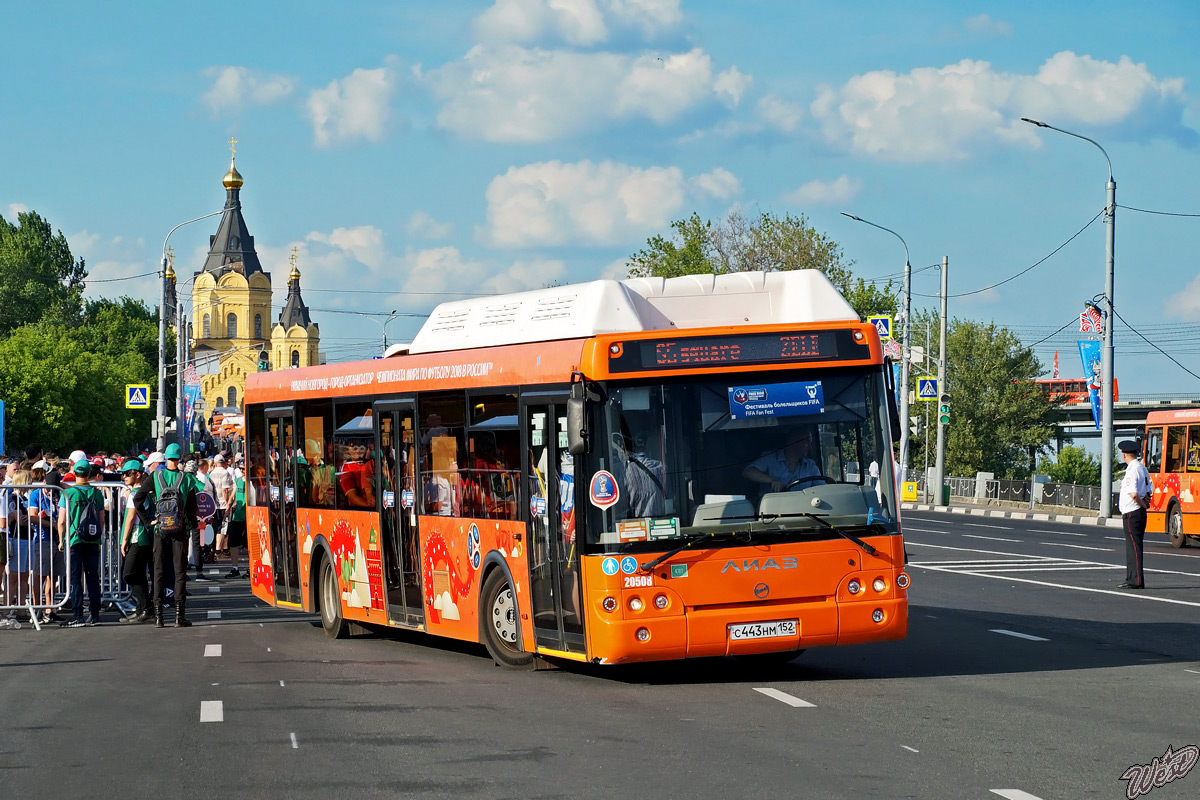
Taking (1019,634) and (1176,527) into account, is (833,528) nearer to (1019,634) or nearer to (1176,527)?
(1019,634)

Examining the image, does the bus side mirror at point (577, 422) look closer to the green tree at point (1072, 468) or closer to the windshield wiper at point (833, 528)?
the windshield wiper at point (833, 528)

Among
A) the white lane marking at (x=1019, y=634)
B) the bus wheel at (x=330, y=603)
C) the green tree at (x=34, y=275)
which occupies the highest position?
the green tree at (x=34, y=275)

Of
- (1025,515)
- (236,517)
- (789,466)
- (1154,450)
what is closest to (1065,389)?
(1025,515)

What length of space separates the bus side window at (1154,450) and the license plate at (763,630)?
76.0ft

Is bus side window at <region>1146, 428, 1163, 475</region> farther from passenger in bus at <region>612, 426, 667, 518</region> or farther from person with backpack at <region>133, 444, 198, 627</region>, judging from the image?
passenger in bus at <region>612, 426, 667, 518</region>

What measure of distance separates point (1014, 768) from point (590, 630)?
354cm

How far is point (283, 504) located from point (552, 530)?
6.30 meters

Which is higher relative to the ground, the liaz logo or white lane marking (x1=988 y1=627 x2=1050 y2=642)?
the liaz logo

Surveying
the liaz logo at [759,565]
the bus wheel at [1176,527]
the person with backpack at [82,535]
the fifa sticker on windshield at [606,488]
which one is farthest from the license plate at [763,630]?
the bus wheel at [1176,527]

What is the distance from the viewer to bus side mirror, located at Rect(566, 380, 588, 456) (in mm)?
10289

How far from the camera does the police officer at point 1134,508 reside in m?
18.7

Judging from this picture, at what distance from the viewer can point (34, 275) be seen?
106 metres

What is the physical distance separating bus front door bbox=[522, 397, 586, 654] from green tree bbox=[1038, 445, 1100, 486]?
84.9 meters

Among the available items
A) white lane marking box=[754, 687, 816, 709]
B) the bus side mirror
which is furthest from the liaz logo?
the bus side mirror
